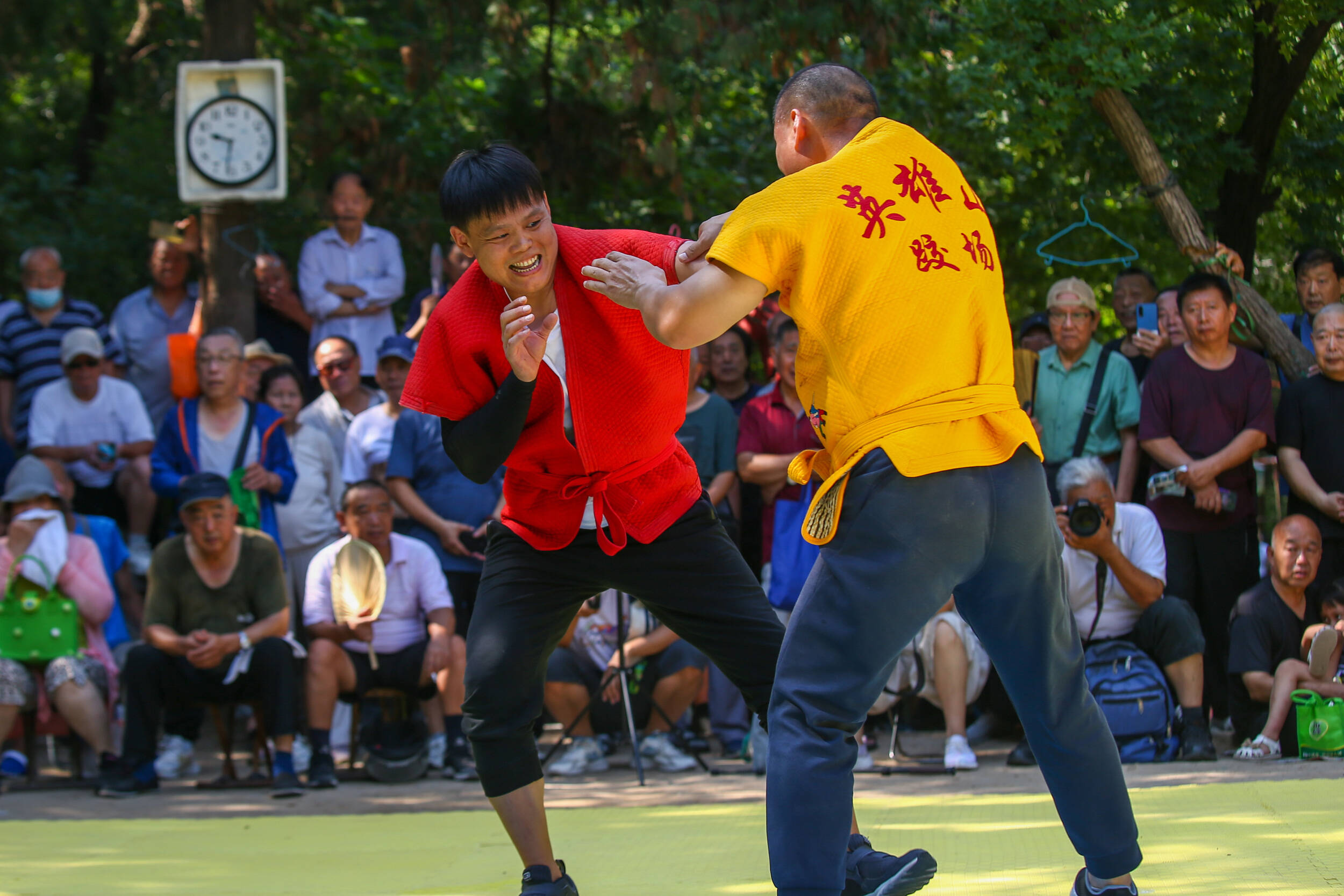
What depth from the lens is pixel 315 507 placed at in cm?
676

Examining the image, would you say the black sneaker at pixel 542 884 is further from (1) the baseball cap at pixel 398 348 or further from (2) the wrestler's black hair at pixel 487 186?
(1) the baseball cap at pixel 398 348

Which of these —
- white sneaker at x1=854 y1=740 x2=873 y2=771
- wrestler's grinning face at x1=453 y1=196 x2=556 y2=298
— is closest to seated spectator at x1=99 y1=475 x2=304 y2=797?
white sneaker at x1=854 y1=740 x2=873 y2=771

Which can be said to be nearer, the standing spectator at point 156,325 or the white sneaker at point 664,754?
the white sneaker at point 664,754

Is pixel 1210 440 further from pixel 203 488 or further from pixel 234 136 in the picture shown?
pixel 234 136

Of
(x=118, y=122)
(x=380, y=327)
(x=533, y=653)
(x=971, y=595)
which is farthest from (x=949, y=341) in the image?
(x=118, y=122)

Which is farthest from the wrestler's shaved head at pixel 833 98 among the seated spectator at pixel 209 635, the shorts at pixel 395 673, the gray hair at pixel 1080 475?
the seated spectator at pixel 209 635

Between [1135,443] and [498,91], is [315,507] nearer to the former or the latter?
[498,91]

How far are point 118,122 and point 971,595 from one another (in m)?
11.3

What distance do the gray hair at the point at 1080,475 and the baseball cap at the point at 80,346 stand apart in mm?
4829

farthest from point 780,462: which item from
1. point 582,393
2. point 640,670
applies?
point 582,393

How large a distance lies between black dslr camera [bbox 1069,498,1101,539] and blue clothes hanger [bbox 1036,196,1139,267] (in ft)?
4.65

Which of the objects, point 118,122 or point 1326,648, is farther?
point 118,122

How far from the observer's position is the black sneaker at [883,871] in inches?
109

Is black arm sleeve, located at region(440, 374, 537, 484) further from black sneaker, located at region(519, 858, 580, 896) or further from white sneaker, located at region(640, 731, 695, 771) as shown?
white sneaker, located at region(640, 731, 695, 771)
